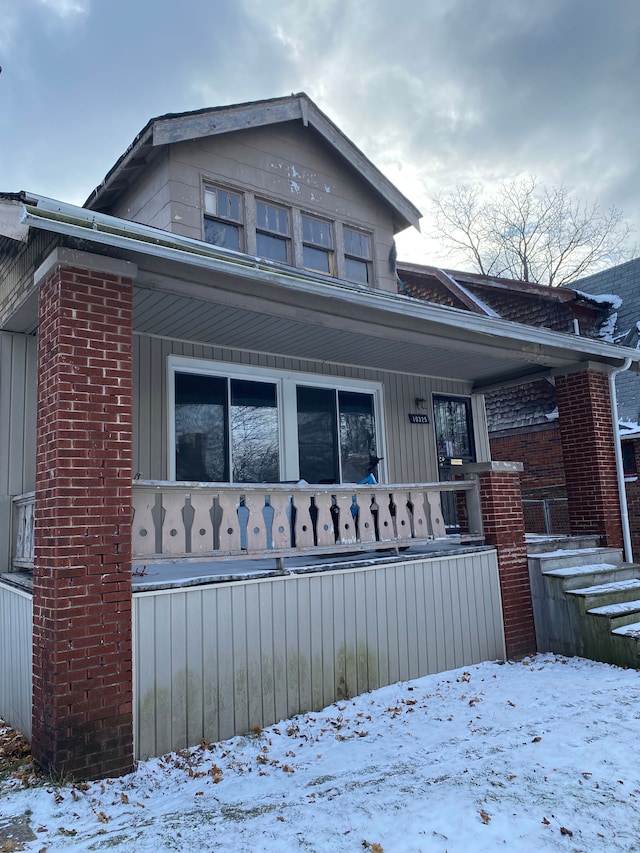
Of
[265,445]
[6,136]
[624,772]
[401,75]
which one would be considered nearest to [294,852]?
[624,772]

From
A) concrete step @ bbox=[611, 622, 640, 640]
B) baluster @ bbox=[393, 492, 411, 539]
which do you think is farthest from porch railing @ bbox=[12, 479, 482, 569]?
concrete step @ bbox=[611, 622, 640, 640]

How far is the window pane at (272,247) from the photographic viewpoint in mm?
8266

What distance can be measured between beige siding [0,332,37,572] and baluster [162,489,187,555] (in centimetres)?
166

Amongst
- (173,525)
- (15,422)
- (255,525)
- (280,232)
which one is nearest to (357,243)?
(280,232)

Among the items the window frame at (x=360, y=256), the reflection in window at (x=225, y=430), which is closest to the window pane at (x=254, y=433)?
the reflection in window at (x=225, y=430)

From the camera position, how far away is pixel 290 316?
607 centimetres

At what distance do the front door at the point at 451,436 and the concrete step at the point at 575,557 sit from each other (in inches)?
87.3

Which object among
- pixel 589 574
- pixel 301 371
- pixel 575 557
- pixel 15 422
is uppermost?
pixel 301 371

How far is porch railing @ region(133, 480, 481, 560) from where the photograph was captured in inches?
191

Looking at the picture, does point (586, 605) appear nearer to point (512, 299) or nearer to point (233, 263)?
point (233, 263)

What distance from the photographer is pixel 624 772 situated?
380cm

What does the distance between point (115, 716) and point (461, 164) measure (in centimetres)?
2187

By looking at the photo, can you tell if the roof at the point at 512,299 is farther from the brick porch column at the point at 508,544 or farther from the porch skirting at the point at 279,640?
the porch skirting at the point at 279,640

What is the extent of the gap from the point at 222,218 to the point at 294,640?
5199 mm
